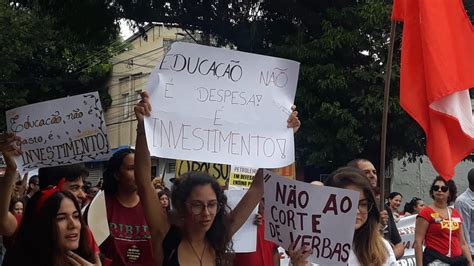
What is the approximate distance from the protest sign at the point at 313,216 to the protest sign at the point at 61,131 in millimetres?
1650

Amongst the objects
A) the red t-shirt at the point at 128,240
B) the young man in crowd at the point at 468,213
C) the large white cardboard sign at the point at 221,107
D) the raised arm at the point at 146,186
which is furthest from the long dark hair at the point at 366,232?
the young man in crowd at the point at 468,213

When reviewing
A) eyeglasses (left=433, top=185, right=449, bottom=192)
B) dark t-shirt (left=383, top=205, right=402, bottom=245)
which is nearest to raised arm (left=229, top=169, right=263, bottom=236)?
dark t-shirt (left=383, top=205, right=402, bottom=245)

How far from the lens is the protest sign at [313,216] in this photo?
3.62m

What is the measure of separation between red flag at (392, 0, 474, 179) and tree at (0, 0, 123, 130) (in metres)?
8.75

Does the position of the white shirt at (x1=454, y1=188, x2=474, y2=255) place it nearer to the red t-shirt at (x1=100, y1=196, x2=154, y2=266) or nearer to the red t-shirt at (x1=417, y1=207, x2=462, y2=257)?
the red t-shirt at (x1=417, y1=207, x2=462, y2=257)

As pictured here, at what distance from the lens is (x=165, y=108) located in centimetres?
405

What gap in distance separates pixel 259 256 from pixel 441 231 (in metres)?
3.48

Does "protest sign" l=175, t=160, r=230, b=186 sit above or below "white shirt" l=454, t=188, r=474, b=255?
above

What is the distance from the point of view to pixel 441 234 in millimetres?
7504

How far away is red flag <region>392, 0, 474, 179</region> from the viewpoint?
4.90 metres

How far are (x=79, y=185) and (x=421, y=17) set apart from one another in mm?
2489

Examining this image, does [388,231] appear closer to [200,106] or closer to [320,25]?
[200,106]

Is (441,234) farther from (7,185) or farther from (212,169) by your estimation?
(7,185)

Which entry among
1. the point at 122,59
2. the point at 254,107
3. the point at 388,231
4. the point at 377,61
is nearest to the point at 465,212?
the point at 388,231
